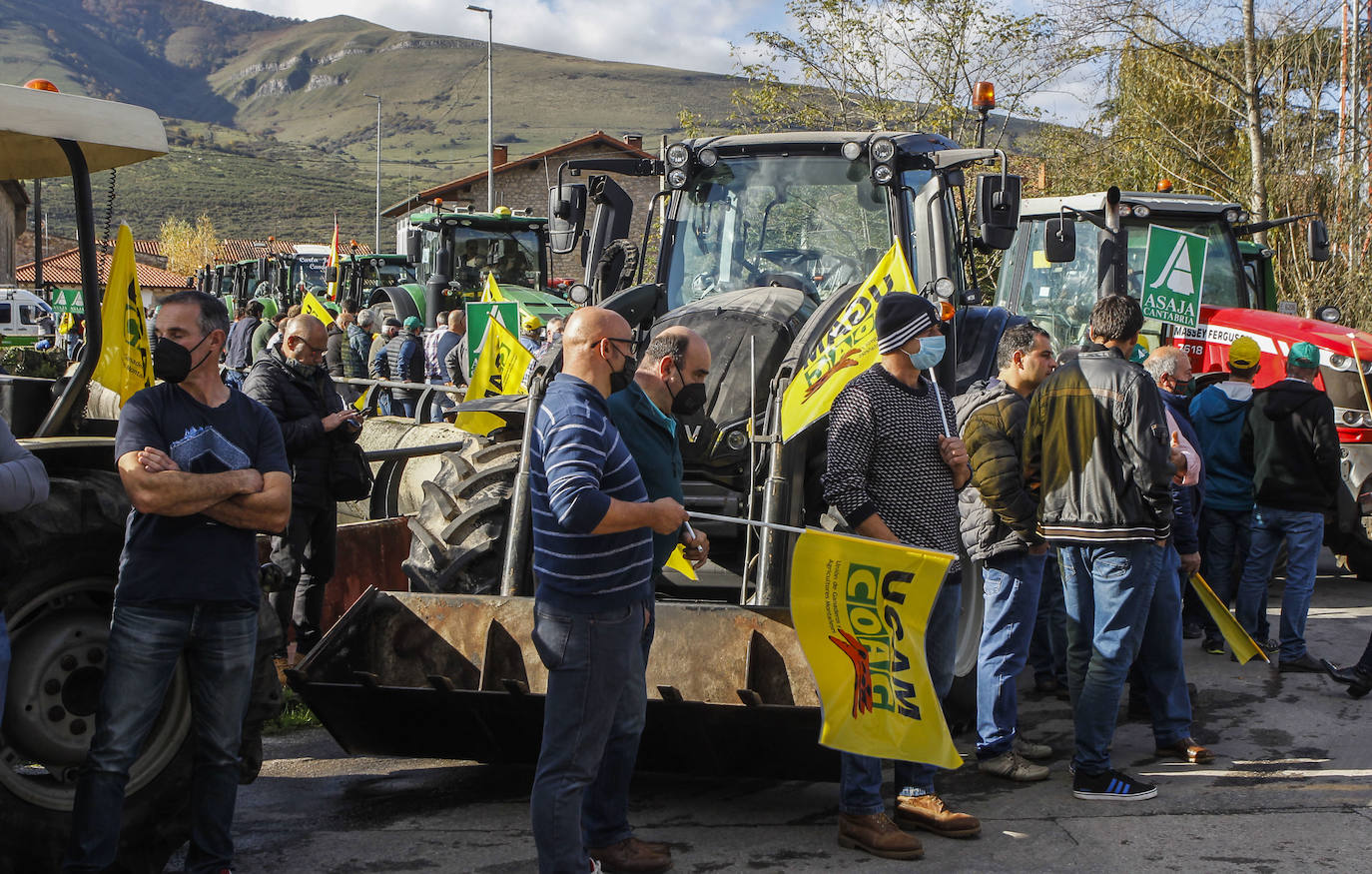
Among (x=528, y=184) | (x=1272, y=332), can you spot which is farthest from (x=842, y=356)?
(x=528, y=184)

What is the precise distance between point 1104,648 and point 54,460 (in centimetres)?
401

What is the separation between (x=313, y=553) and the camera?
22.5 feet

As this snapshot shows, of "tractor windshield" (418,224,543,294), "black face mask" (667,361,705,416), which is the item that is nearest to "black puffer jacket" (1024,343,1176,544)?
"black face mask" (667,361,705,416)

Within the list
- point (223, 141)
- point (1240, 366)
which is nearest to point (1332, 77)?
point (1240, 366)

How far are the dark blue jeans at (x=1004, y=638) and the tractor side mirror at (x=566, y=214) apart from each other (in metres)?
3.36

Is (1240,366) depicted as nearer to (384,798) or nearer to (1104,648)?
(1104,648)

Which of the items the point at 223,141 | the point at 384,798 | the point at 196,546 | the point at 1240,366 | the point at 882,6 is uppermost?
the point at 223,141

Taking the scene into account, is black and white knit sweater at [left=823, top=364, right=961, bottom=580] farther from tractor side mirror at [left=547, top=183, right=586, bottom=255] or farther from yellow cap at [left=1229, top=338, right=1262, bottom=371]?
yellow cap at [left=1229, top=338, right=1262, bottom=371]

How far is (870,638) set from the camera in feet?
15.2

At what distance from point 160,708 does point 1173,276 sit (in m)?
8.23

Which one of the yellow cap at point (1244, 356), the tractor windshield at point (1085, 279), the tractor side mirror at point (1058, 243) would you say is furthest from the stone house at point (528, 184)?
the yellow cap at point (1244, 356)

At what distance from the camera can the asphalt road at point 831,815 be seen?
15.4 feet

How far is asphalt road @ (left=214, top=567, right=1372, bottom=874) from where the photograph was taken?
4684 millimetres

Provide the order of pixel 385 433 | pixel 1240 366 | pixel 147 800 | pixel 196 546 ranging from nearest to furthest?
pixel 196 546 < pixel 147 800 < pixel 1240 366 < pixel 385 433
